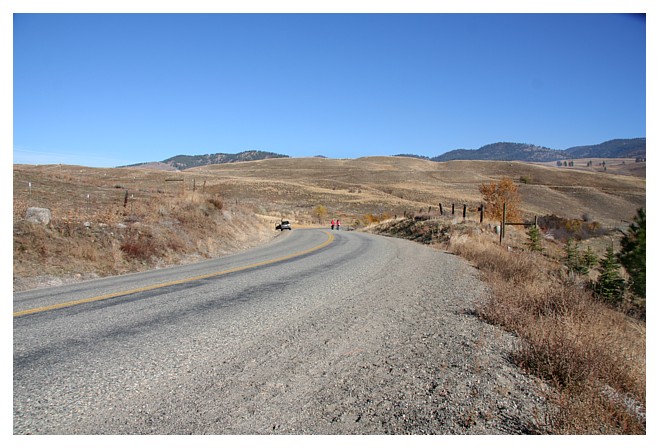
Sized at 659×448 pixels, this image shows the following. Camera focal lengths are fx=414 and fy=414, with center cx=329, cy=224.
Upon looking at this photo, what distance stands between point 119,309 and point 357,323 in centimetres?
369

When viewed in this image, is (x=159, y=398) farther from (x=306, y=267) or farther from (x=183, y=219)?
(x=183, y=219)

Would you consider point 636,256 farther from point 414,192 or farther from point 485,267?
point 414,192

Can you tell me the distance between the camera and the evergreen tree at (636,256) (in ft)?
73.8

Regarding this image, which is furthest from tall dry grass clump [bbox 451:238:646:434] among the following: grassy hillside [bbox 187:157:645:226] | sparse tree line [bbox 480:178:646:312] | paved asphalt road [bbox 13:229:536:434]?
grassy hillside [bbox 187:157:645:226]

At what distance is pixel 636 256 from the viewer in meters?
30.2

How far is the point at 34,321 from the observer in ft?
18.6

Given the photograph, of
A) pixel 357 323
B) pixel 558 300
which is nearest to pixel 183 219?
pixel 357 323

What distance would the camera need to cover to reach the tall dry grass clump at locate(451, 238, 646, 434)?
3.16m

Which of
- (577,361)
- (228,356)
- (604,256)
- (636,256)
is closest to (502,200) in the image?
(604,256)

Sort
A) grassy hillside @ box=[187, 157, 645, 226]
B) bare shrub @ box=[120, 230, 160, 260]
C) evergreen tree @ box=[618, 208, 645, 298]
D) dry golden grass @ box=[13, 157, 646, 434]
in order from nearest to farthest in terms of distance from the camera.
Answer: dry golden grass @ box=[13, 157, 646, 434]
bare shrub @ box=[120, 230, 160, 260]
evergreen tree @ box=[618, 208, 645, 298]
grassy hillside @ box=[187, 157, 645, 226]

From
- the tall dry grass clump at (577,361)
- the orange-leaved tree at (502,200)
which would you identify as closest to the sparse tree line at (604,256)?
the orange-leaved tree at (502,200)

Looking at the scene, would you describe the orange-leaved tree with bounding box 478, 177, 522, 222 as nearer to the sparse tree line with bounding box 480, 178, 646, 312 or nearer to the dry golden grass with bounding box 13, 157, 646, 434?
the sparse tree line with bounding box 480, 178, 646, 312

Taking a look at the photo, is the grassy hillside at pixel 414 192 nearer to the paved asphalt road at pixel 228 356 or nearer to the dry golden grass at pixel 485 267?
the dry golden grass at pixel 485 267

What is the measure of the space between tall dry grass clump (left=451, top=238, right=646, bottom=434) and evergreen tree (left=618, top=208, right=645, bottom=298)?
19249 mm
